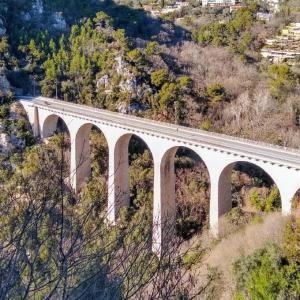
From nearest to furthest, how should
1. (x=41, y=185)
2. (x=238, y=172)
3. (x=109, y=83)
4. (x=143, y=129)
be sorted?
(x=41, y=185)
(x=143, y=129)
(x=238, y=172)
(x=109, y=83)

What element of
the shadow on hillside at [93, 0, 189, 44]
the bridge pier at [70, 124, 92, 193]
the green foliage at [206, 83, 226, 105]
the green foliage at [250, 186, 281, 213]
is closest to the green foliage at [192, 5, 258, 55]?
the shadow on hillside at [93, 0, 189, 44]

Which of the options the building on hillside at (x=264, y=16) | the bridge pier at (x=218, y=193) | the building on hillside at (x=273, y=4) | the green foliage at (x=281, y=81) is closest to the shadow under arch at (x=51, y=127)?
the bridge pier at (x=218, y=193)

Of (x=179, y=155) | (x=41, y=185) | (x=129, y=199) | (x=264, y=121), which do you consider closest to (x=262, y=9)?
(x=264, y=121)

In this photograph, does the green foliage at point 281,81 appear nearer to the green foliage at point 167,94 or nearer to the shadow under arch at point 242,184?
the green foliage at point 167,94

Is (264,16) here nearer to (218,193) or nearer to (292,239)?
(218,193)

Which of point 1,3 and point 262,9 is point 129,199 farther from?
point 262,9
